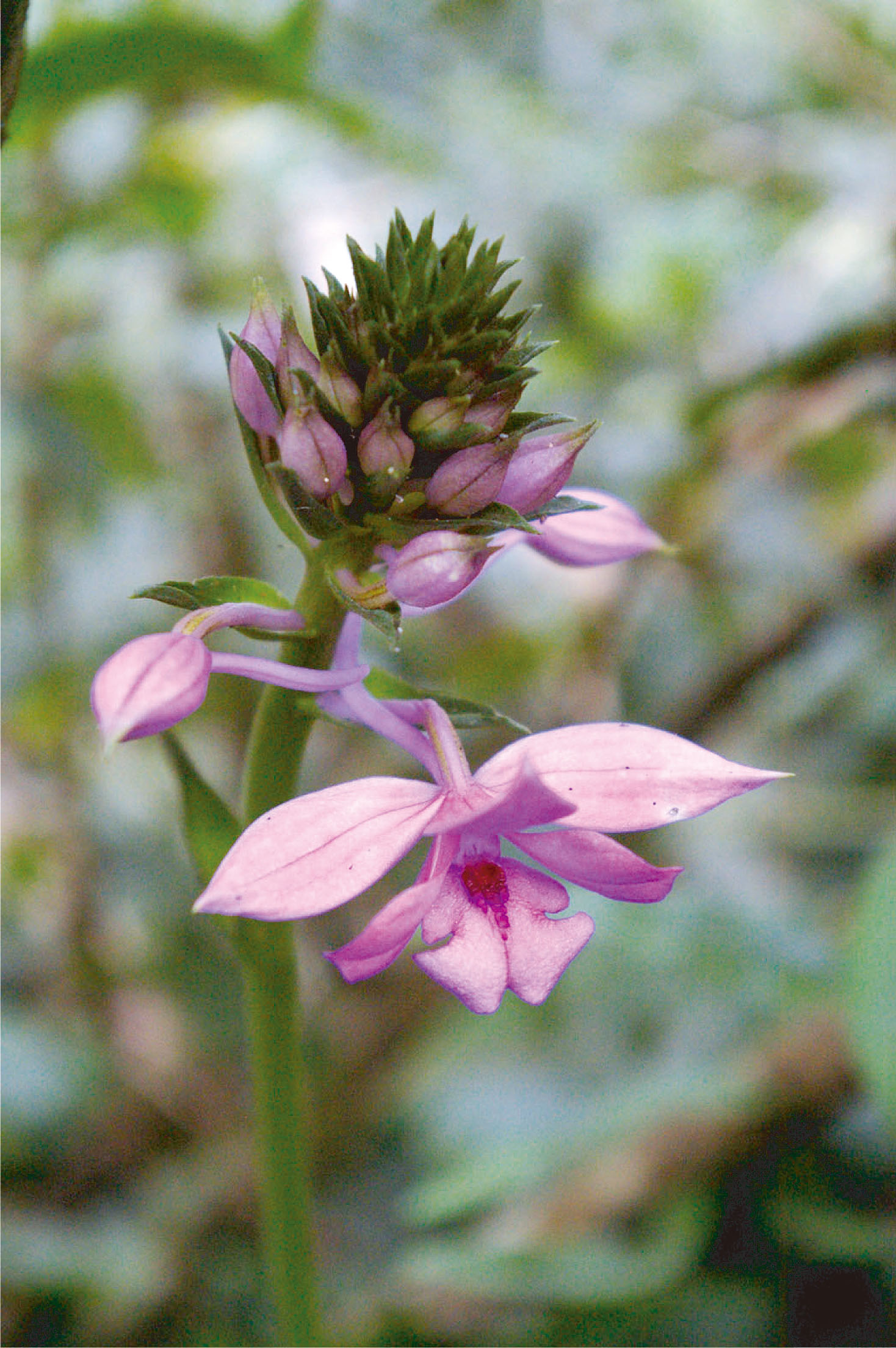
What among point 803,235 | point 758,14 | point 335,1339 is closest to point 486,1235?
point 335,1339

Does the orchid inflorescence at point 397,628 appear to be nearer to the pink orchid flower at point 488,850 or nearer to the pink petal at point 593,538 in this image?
the pink orchid flower at point 488,850

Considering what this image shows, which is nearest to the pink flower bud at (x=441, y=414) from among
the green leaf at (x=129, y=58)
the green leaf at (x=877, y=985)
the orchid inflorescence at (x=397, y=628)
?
the orchid inflorescence at (x=397, y=628)

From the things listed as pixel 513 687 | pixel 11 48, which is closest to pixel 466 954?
pixel 11 48

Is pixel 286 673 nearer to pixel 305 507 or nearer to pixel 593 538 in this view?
pixel 305 507

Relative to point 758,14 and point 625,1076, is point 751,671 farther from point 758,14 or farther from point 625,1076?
point 758,14

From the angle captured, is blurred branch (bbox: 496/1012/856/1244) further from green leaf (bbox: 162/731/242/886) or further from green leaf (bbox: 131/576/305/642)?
green leaf (bbox: 131/576/305/642)

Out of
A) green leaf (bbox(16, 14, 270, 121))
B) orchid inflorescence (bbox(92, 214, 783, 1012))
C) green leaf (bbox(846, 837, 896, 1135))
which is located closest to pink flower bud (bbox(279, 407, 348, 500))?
orchid inflorescence (bbox(92, 214, 783, 1012))
